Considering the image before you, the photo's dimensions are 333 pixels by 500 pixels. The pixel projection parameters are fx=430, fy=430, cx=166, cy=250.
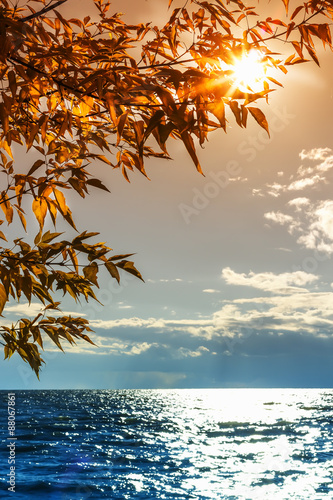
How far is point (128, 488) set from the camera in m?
16.3

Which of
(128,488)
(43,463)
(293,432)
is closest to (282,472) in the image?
(128,488)

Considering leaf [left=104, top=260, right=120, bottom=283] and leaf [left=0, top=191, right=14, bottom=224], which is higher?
leaf [left=0, top=191, right=14, bottom=224]

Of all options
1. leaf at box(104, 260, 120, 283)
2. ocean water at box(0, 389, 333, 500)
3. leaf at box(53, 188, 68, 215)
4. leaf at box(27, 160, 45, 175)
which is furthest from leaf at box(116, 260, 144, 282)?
ocean water at box(0, 389, 333, 500)

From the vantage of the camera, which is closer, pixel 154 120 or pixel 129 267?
pixel 154 120

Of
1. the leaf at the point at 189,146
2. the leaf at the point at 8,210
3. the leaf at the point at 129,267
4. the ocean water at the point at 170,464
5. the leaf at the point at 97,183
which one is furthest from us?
the ocean water at the point at 170,464

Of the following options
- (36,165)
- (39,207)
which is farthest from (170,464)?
(36,165)

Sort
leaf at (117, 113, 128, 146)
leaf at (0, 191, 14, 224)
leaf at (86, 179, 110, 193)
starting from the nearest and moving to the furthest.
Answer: leaf at (117, 113, 128, 146) < leaf at (86, 179, 110, 193) < leaf at (0, 191, 14, 224)

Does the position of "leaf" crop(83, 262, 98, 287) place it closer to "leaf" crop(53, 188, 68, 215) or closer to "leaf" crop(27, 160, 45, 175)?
"leaf" crop(53, 188, 68, 215)

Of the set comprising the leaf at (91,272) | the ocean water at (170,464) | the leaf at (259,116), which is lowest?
the ocean water at (170,464)

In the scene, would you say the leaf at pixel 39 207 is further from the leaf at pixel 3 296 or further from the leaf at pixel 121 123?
the leaf at pixel 121 123

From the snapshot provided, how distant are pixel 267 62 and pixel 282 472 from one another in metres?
20.3

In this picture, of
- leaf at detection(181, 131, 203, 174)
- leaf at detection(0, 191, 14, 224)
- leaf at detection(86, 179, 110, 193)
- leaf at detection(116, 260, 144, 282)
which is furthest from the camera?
leaf at detection(0, 191, 14, 224)

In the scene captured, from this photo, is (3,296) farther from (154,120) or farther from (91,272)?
(154,120)

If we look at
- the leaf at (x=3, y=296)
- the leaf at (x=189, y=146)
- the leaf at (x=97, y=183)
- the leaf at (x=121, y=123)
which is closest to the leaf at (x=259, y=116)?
the leaf at (x=189, y=146)
